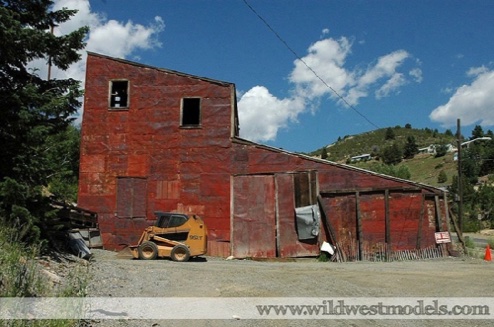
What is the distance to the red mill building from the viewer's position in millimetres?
20219

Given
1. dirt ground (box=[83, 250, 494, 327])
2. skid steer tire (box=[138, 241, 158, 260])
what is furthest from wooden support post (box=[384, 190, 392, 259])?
skid steer tire (box=[138, 241, 158, 260])

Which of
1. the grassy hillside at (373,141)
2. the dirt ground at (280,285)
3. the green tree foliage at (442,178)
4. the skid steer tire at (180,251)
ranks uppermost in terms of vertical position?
the grassy hillside at (373,141)

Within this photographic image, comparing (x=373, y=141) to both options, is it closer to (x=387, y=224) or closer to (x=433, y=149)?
(x=433, y=149)

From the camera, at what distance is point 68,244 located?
14.2 metres

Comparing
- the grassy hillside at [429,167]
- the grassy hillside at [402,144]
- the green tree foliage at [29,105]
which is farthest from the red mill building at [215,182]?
the grassy hillside at [402,144]

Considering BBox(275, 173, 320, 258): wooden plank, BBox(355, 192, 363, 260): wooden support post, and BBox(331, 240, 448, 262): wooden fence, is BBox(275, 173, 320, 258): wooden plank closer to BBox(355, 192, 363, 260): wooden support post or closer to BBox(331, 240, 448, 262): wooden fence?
BBox(331, 240, 448, 262): wooden fence

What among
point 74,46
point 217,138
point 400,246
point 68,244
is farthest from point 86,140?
point 400,246

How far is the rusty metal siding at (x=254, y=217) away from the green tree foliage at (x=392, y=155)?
8764cm

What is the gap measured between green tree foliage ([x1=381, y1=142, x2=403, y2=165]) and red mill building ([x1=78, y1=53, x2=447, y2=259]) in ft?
285

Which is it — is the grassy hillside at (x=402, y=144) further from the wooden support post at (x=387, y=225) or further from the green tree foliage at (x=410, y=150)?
the wooden support post at (x=387, y=225)

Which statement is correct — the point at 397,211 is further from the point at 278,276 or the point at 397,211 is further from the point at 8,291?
the point at 8,291

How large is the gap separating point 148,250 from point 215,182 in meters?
5.16

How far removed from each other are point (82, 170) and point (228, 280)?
42.3ft

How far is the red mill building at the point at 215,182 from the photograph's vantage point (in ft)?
66.3
